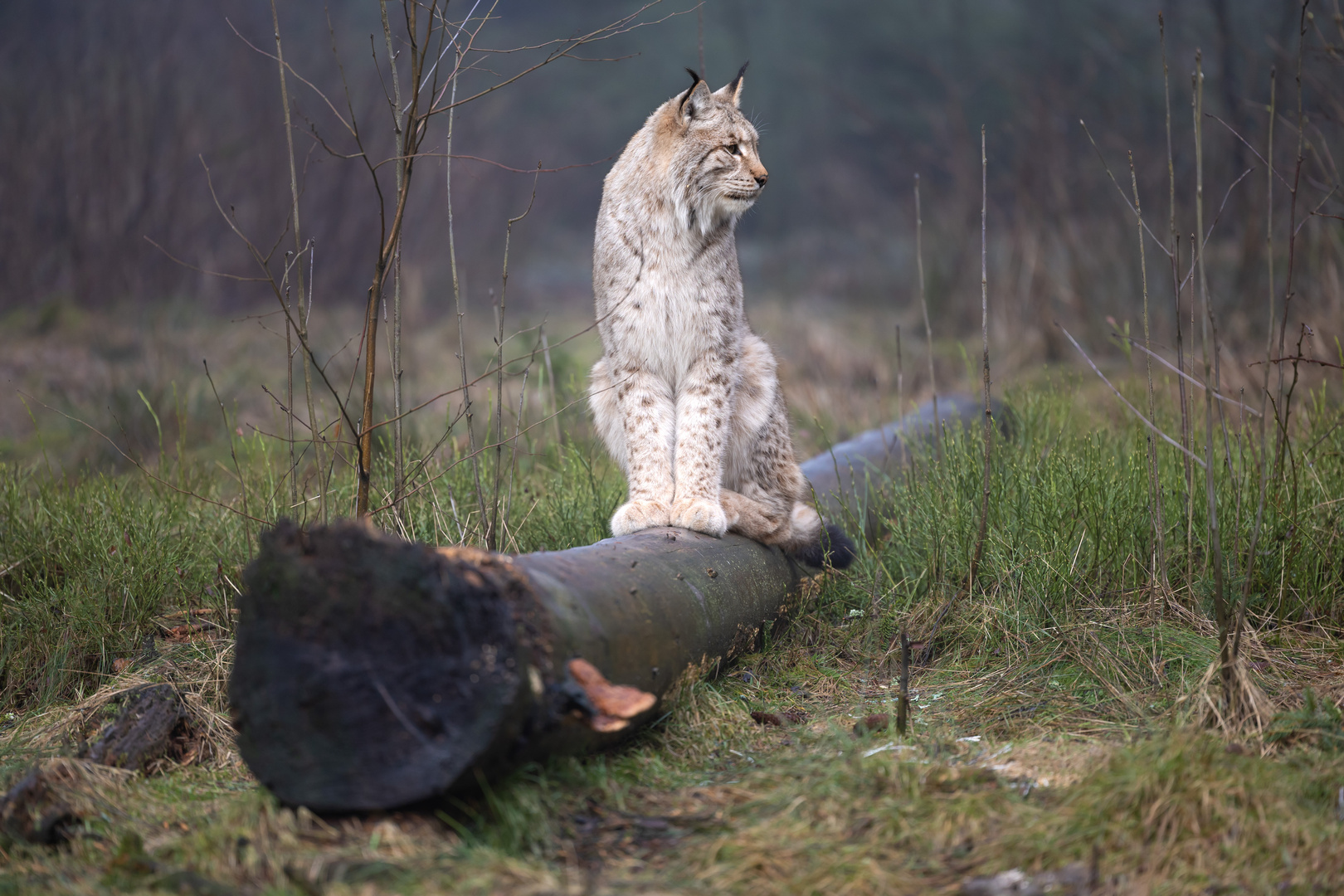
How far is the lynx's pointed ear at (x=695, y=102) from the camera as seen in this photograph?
362 cm

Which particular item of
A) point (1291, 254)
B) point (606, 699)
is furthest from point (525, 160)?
point (606, 699)

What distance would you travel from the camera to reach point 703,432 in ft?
11.3

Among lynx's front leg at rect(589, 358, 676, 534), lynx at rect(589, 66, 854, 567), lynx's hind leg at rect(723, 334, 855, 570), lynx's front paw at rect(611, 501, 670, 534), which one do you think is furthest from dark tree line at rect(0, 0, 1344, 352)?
lynx's front paw at rect(611, 501, 670, 534)

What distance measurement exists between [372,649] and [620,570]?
30.6 inches

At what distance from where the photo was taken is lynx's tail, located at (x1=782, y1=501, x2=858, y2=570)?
359 cm

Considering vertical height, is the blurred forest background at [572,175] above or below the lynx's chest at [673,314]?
above

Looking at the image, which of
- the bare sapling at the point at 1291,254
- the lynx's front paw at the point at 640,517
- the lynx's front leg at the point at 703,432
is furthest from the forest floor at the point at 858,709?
the lynx's front leg at the point at 703,432

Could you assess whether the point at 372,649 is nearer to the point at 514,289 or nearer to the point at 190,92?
the point at 190,92

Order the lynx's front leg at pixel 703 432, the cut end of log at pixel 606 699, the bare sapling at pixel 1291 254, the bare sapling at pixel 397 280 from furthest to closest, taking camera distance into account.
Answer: the lynx's front leg at pixel 703 432 → the bare sapling at pixel 397 280 → the bare sapling at pixel 1291 254 → the cut end of log at pixel 606 699

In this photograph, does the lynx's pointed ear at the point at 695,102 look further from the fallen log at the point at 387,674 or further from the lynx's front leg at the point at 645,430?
the fallen log at the point at 387,674

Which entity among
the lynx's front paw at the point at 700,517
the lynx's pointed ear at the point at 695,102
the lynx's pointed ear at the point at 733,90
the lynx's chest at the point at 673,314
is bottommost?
the lynx's front paw at the point at 700,517

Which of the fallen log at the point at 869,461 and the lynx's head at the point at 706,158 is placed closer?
the lynx's head at the point at 706,158

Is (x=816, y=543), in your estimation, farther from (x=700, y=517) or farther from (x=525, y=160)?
(x=525, y=160)

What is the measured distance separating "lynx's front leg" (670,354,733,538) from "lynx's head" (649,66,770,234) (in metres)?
0.54
